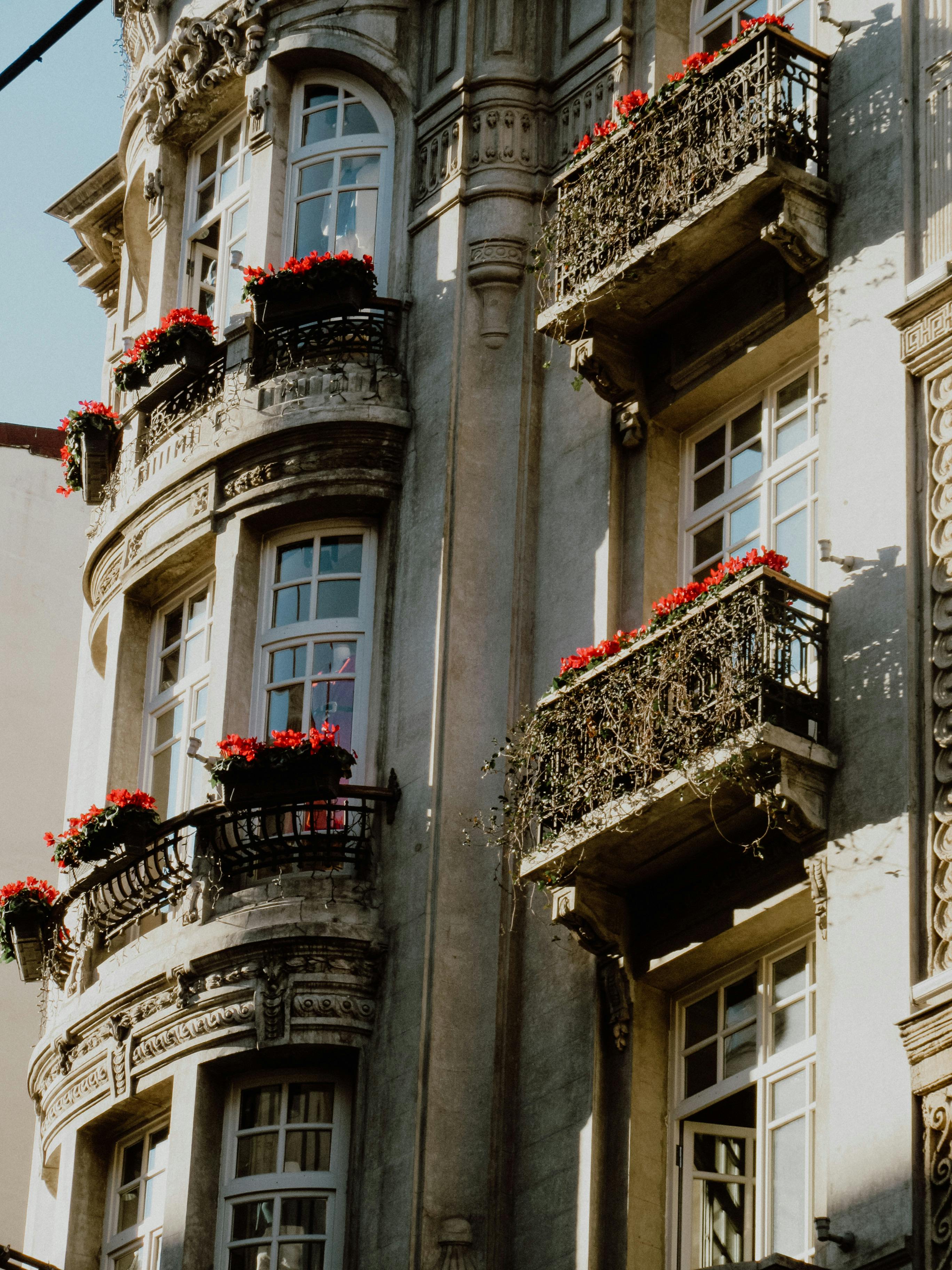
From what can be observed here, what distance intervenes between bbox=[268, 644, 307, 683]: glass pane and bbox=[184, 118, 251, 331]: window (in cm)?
368

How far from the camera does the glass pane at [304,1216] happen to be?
1886cm

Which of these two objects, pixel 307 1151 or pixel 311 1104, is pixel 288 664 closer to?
pixel 311 1104

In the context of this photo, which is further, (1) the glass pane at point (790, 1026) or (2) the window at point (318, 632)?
(2) the window at point (318, 632)

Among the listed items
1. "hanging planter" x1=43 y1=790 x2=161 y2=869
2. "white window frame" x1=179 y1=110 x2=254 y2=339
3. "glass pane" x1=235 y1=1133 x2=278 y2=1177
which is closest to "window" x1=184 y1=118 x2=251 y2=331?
"white window frame" x1=179 y1=110 x2=254 y2=339

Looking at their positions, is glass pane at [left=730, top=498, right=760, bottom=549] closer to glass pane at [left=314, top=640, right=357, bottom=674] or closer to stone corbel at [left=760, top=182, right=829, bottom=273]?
stone corbel at [left=760, top=182, right=829, bottom=273]

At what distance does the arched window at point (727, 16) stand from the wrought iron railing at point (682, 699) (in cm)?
551

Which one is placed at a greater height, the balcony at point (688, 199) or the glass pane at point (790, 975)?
the balcony at point (688, 199)

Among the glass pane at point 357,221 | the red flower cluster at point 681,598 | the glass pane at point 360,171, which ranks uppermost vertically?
the glass pane at point 360,171

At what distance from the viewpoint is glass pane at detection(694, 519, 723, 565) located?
19.5 m

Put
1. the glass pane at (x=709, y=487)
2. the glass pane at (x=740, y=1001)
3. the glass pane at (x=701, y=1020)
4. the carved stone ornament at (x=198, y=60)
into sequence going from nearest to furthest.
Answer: the glass pane at (x=740, y=1001) → the glass pane at (x=701, y=1020) → the glass pane at (x=709, y=487) → the carved stone ornament at (x=198, y=60)

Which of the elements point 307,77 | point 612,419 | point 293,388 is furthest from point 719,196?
point 307,77

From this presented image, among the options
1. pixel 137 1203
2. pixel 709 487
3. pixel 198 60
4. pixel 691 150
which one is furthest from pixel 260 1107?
pixel 198 60

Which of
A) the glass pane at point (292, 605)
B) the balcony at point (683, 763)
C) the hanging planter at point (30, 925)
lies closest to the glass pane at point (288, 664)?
the glass pane at point (292, 605)

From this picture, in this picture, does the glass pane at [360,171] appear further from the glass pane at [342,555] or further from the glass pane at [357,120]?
the glass pane at [342,555]
